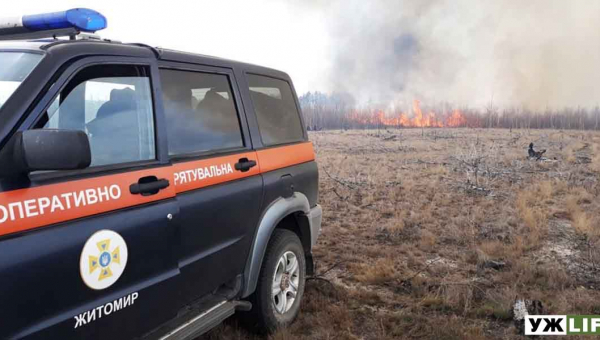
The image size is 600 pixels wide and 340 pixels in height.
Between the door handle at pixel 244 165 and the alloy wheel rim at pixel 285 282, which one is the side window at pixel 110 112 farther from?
the alloy wheel rim at pixel 285 282

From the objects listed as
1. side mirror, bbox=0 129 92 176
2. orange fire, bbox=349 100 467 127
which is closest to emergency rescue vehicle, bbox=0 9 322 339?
side mirror, bbox=0 129 92 176

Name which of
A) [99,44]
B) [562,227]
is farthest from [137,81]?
[562,227]

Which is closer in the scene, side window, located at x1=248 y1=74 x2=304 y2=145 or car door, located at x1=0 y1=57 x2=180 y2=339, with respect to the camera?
car door, located at x1=0 y1=57 x2=180 y2=339

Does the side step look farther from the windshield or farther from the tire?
the windshield

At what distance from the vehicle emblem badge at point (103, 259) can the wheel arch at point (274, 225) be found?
1204mm

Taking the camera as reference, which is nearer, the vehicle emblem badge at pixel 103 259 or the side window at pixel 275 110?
the vehicle emblem badge at pixel 103 259

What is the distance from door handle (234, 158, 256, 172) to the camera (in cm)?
302

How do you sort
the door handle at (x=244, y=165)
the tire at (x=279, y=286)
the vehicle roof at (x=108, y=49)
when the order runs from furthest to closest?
the tire at (x=279, y=286) < the door handle at (x=244, y=165) < the vehicle roof at (x=108, y=49)

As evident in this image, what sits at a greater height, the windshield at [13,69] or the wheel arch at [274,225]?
the windshield at [13,69]

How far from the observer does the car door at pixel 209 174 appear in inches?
100

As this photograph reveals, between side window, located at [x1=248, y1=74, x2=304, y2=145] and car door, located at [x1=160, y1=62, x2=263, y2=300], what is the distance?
0.31 meters

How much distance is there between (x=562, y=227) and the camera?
747 cm

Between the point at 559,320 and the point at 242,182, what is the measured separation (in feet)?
10.2

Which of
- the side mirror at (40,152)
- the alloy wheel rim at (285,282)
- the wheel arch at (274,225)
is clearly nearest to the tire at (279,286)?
the alloy wheel rim at (285,282)
